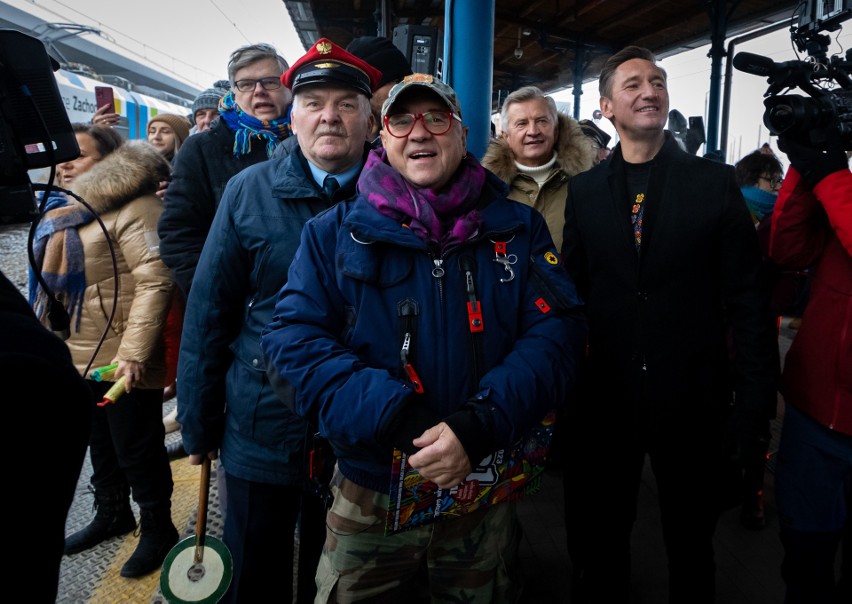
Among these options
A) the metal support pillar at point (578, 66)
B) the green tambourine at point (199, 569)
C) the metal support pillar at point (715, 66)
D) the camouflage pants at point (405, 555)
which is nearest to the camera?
the camouflage pants at point (405, 555)

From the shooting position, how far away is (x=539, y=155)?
2.60 metres

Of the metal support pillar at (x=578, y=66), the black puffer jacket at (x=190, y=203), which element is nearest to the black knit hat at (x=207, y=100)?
the black puffer jacket at (x=190, y=203)

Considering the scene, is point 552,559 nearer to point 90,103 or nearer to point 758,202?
point 758,202

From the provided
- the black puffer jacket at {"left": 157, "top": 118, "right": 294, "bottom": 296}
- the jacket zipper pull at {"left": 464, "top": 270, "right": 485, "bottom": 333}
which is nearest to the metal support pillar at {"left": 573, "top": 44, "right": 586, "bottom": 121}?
the black puffer jacket at {"left": 157, "top": 118, "right": 294, "bottom": 296}

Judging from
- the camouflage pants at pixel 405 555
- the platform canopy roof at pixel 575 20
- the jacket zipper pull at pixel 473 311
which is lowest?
the camouflage pants at pixel 405 555

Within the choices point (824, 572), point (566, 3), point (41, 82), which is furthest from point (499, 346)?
point (566, 3)

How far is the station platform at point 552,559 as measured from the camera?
7.28 feet

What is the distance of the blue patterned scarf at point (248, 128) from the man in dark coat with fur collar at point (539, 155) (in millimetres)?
1016

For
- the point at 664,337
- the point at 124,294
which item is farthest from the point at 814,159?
the point at 124,294

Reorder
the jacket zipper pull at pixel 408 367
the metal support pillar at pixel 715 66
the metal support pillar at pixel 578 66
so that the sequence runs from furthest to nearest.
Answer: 1. the metal support pillar at pixel 578 66
2. the metal support pillar at pixel 715 66
3. the jacket zipper pull at pixel 408 367

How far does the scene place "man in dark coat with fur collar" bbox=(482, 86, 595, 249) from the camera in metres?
2.59

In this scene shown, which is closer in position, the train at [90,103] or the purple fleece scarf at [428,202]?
the purple fleece scarf at [428,202]

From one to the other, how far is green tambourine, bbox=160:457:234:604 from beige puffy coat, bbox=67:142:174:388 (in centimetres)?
75

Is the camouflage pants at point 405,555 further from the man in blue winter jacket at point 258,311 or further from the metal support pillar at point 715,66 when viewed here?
the metal support pillar at point 715,66
